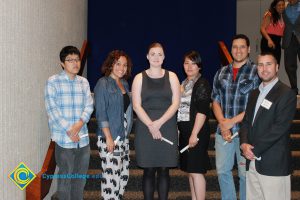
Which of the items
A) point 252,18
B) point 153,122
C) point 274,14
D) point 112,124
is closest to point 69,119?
point 112,124

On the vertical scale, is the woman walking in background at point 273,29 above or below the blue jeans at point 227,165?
above

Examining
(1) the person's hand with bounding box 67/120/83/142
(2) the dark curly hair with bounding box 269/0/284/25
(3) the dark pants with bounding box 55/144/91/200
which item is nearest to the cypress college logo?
(3) the dark pants with bounding box 55/144/91/200

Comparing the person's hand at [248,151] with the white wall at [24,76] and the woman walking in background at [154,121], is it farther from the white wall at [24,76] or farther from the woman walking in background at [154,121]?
the white wall at [24,76]

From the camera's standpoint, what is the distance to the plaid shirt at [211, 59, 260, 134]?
3.28 metres

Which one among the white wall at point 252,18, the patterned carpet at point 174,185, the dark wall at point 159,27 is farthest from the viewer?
the white wall at point 252,18

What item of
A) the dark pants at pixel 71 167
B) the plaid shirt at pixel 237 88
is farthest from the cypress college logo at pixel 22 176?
the plaid shirt at pixel 237 88

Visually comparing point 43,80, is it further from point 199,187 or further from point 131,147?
point 199,187

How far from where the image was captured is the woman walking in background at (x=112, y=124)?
3197 millimetres

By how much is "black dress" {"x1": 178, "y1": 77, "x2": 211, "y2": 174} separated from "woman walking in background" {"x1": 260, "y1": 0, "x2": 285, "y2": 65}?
2381 mm

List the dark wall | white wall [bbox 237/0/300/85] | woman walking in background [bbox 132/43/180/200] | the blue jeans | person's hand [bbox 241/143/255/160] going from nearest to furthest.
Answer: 1. person's hand [bbox 241/143/255/160]
2. woman walking in background [bbox 132/43/180/200]
3. the blue jeans
4. the dark wall
5. white wall [bbox 237/0/300/85]

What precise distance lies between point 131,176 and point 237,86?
1418mm

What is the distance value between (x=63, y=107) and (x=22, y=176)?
2.03 ft

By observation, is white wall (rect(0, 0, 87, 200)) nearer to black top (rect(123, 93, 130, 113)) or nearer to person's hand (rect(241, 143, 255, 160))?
black top (rect(123, 93, 130, 113))

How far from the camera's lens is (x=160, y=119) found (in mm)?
3033
